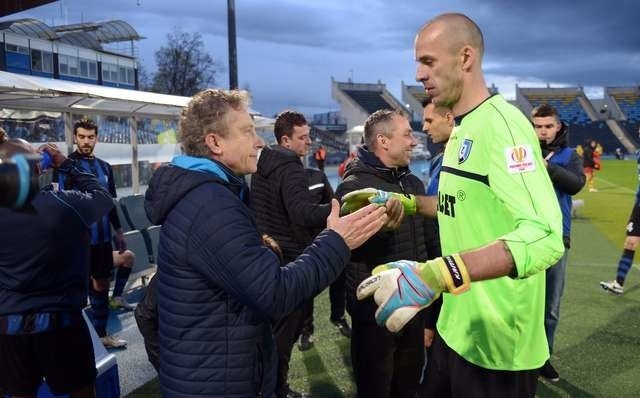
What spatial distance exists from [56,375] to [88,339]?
9.9 inches

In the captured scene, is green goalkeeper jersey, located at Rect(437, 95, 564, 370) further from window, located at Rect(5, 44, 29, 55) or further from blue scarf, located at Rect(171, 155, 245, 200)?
window, located at Rect(5, 44, 29, 55)

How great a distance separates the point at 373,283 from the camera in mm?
1779

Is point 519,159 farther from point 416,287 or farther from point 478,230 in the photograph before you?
point 416,287

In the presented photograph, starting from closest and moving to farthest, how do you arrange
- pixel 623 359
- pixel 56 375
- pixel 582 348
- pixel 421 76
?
pixel 421 76 < pixel 56 375 < pixel 623 359 < pixel 582 348

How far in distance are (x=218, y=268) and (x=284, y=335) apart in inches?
82.1

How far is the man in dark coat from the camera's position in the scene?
6.21 feet

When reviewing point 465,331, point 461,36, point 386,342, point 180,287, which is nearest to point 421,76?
point 461,36

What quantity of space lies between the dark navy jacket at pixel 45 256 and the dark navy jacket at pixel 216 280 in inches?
38.0

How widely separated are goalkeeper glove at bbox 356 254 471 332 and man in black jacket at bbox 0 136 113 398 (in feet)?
6.15

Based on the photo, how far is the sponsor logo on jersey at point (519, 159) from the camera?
1.80 m

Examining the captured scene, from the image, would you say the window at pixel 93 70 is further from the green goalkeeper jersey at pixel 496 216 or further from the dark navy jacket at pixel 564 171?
the green goalkeeper jersey at pixel 496 216

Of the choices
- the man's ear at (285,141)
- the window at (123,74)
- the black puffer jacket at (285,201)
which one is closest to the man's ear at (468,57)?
the black puffer jacket at (285,201)

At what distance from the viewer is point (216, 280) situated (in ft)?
6.27

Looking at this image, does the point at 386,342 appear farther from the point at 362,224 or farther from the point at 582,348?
the point at 582,348
